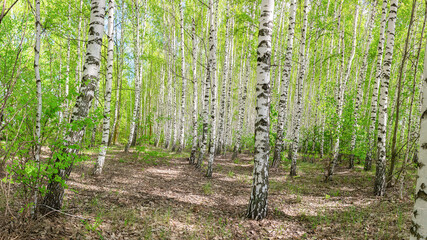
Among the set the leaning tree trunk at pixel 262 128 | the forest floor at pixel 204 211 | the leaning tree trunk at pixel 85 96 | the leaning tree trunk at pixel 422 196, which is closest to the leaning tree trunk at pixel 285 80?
the forest floor at pixel 204 211

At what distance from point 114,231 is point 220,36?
57.3 feet

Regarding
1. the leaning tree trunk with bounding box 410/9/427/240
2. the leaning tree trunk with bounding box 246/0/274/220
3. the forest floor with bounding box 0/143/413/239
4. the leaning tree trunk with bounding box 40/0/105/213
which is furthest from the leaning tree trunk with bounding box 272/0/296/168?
the leaning tree trunk with bounding box 410/9/427/240

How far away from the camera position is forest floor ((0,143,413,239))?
4074mm

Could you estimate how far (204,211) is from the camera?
5480mm

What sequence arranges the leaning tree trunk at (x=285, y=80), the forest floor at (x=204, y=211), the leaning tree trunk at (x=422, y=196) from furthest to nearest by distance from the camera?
the leaning tree trunk at (x=285, y=80) < the forest floor at (x=204, y=211) < the leaning tree trunk at (x=422, y=196)

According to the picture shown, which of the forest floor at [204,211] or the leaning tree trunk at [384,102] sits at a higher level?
the leaning tree trunk at [384,102]

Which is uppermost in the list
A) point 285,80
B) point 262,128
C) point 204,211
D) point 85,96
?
point 285,80

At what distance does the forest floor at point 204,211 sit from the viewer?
13.4 feet

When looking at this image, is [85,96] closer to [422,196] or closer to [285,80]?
[422,196]

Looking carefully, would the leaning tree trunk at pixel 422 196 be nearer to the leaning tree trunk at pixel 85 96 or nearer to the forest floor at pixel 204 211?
the forest floor at pixel 204 211

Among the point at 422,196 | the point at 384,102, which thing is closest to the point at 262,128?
the point at 422,196

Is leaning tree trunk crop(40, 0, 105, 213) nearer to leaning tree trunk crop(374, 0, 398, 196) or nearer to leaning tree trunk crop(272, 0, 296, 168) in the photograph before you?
leaning tree trunk crop(272, 0, 296, 168)

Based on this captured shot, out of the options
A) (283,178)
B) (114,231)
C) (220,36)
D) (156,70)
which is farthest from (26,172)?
(156,70)

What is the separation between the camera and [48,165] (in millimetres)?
3223
